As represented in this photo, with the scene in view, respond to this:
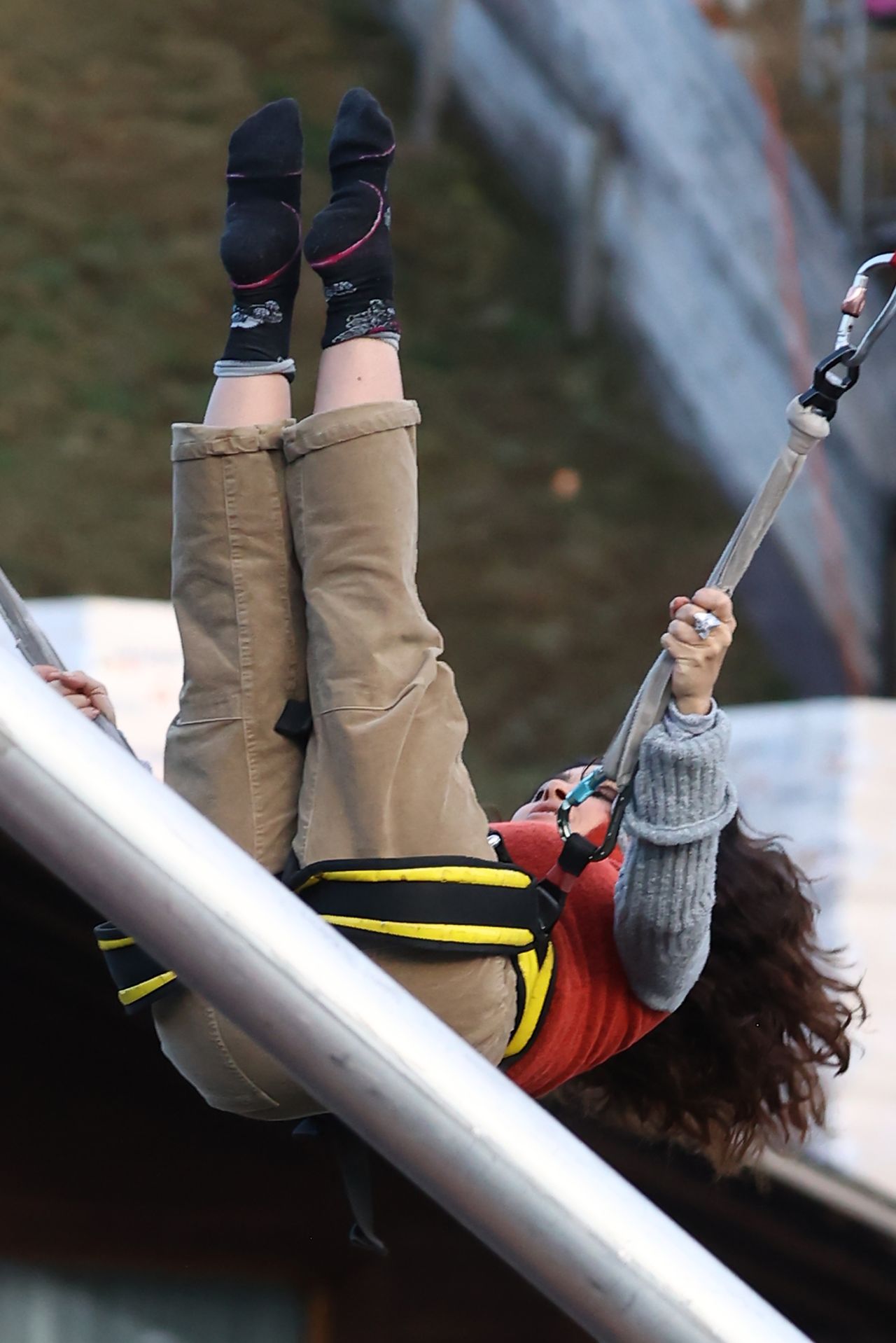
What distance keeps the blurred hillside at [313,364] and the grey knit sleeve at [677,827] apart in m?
2.82

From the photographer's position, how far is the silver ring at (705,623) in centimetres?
100

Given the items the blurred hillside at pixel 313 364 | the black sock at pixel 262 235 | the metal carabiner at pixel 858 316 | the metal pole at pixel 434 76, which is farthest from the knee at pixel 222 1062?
the metal pole at pixel 434 76

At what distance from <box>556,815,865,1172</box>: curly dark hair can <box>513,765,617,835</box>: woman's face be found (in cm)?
12

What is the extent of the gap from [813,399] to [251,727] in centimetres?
37

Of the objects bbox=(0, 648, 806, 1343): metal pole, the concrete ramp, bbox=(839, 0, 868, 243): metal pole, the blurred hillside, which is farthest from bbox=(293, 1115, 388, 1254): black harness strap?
bbox=(839, 0, 868, 243): metal pole

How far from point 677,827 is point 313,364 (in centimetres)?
341

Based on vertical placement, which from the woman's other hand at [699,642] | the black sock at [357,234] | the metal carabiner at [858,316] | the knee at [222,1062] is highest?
the black sock at [357,234]

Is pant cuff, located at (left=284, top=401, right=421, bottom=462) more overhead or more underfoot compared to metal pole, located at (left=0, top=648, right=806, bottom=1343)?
more overhead

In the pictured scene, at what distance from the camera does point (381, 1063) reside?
505 millimetres

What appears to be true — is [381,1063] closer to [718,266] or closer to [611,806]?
[611,806]

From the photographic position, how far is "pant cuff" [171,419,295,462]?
1031 mm

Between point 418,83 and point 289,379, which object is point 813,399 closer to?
point 289,379

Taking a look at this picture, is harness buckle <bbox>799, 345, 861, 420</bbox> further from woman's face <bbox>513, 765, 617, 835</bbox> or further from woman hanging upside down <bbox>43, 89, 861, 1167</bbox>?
woman's face <bbox>513, 765, 617, 835</bbox>

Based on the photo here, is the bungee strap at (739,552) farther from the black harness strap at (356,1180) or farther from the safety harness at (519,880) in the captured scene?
the black harness strap at (356,1180)
